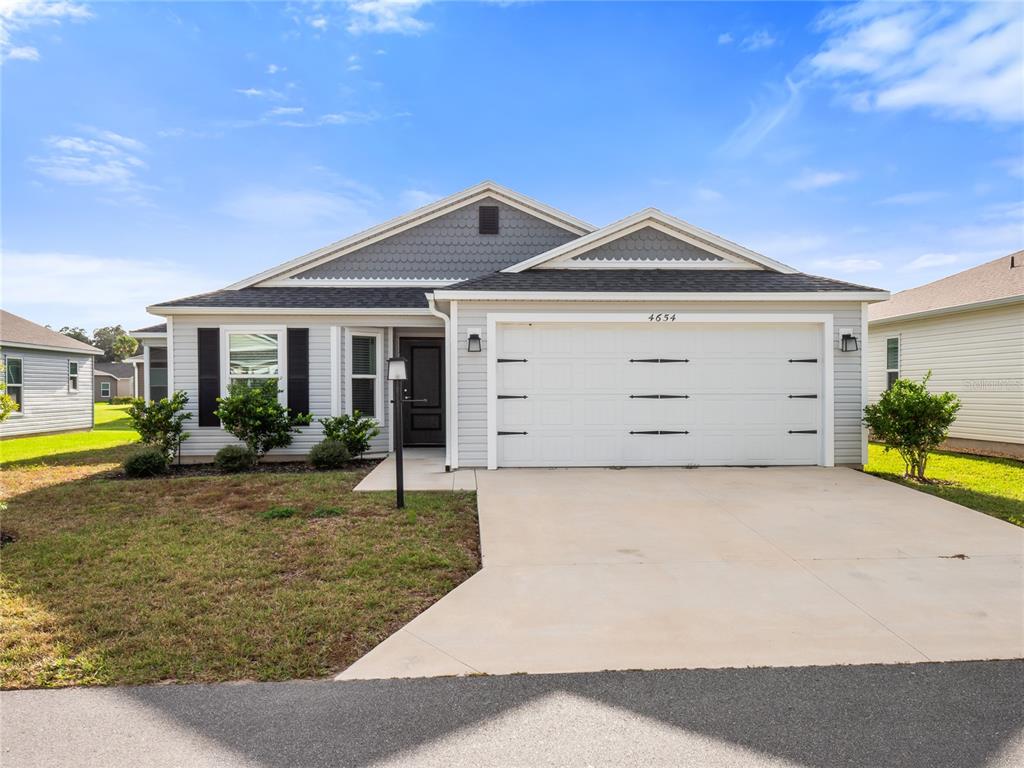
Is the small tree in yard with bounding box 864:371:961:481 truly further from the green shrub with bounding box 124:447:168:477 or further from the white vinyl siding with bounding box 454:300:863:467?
the green shrub with bounding box 124:447:168:477

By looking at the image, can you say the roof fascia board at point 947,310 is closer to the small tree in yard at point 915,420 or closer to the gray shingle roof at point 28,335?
the small tree in yard at point 915,420

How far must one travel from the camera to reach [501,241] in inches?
459

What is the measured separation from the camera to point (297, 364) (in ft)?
32.0

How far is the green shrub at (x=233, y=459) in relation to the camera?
8789mm

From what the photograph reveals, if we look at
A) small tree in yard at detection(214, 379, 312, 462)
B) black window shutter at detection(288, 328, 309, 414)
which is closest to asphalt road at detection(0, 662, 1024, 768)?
A: small tree in yard at detection(214, 379, 312, 462)

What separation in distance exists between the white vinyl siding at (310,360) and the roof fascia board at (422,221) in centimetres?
146

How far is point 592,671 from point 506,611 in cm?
88

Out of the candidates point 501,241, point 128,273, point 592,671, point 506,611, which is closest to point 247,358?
point 501,241

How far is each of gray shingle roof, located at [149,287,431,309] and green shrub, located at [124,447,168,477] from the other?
8.34 ft

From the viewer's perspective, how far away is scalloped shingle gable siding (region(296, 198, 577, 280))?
11.4 m

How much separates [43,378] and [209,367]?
32.9 feet

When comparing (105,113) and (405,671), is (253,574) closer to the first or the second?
(405,671)

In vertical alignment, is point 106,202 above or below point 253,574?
above

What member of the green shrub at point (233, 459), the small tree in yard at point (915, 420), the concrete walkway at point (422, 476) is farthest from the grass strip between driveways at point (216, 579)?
the small tree in yard at point (915, 420)
